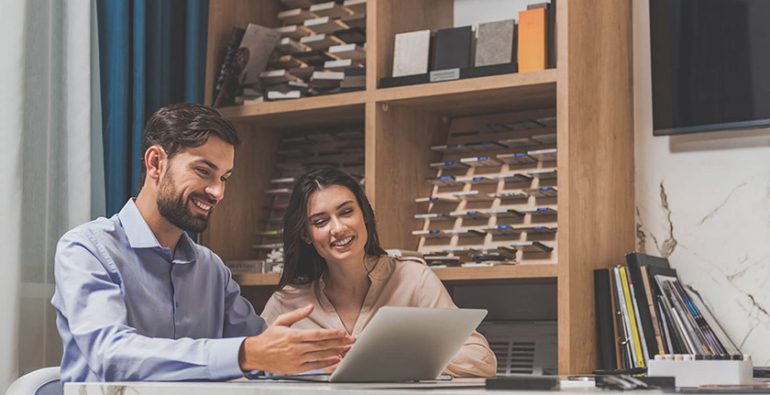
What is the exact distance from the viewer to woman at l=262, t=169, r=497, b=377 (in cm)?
235

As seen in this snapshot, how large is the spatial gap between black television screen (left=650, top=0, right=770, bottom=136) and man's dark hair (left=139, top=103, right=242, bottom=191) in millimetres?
1373

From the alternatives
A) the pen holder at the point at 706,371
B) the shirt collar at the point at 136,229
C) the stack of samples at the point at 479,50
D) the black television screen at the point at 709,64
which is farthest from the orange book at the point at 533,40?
the pen holder at the point at 706,371

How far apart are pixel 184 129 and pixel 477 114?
1228 mm

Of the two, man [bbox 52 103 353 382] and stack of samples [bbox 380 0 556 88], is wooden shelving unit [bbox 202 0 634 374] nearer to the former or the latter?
stack of samples [bbox 380 0 556 88]

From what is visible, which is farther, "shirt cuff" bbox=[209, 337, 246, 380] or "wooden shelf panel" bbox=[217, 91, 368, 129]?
"wooden shelf panel" bbox=[217, 91, 368, 129]

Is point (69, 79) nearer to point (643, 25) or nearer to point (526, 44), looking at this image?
point (526, 44)

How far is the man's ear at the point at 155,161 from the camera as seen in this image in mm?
1910

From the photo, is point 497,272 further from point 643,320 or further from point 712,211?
point 712,211

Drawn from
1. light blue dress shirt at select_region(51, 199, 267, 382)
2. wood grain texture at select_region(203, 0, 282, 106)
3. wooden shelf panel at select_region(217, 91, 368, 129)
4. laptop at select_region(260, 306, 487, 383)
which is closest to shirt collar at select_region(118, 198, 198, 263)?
light blue dress shirt at select_region(51, 199, 267, 382)

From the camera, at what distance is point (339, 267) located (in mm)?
2416

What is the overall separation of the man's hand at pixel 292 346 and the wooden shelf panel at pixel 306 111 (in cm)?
144

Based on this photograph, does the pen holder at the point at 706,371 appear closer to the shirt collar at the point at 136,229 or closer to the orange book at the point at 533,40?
the shirt collar at the point at 136,229

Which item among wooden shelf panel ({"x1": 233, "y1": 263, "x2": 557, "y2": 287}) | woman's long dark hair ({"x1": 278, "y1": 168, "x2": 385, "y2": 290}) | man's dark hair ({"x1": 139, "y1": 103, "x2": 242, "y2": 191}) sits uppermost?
man's dark hair ({"x1": 139, "y1": 103, "x2": 242, "y2": 191})

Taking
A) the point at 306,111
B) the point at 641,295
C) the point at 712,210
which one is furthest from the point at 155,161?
the point at 712,210
